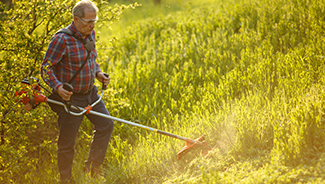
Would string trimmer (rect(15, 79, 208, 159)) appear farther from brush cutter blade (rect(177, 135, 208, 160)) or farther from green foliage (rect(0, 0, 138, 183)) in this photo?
green foliage (rect(0, 0, 138, 183))

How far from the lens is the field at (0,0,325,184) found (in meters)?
3.19

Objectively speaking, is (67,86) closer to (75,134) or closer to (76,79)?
(76,79)

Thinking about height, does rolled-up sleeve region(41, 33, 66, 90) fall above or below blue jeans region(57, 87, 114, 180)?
above

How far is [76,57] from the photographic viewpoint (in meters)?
3.38

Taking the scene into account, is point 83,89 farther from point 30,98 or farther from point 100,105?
point 30,98

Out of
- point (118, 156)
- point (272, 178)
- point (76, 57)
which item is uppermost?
point (76, 57)

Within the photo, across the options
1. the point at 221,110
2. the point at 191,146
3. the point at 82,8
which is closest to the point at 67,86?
the point at 82,8

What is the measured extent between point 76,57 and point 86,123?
1946 mm

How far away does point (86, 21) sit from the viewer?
3303 millimetres

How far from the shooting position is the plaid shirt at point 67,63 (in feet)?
10.7

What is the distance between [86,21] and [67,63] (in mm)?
567

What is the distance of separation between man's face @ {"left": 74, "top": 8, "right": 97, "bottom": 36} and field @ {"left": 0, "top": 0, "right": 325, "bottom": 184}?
49.7 inches

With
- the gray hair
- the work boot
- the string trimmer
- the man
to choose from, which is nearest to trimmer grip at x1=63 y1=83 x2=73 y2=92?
the man

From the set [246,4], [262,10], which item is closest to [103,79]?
[262,10]
